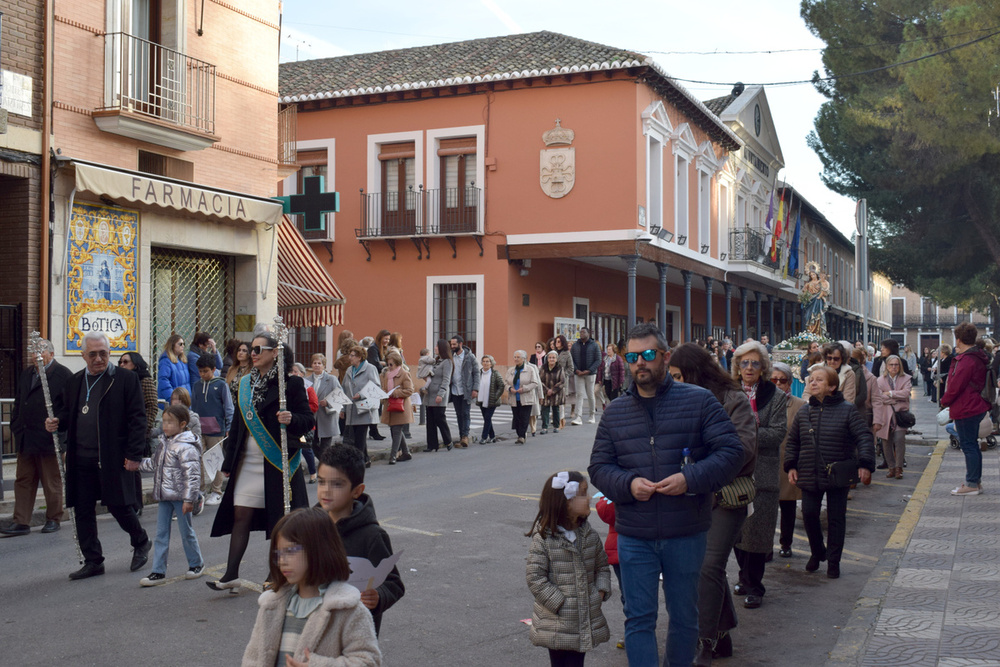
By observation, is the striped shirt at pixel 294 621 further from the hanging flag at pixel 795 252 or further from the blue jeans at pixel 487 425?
the hanging flag at pixel 795 252

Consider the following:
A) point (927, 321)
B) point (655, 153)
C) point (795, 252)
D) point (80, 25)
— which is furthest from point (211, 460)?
point (927, 321)

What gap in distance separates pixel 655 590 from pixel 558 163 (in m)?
21.5

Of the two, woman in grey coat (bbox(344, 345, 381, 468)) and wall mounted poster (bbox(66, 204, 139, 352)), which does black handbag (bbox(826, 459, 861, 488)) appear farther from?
wall mounted poster (bbox(66, 204, 139, 352))

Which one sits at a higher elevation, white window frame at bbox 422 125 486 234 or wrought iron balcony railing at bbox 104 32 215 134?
white window frame at bbox 422 125 486 234

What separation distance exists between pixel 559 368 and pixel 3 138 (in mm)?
9907

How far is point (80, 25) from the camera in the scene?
13.0 m

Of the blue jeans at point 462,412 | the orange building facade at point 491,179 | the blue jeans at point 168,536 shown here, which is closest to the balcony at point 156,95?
the blue jeans at point 462,412

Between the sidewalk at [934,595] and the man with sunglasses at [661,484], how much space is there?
4.34 feet

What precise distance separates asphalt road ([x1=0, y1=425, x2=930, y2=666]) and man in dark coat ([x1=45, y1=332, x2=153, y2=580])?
1.29ft

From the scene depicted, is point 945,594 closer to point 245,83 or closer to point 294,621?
point 294,621

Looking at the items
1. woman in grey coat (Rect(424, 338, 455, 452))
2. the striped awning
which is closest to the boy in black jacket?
woman in grey coat (Rect(424, 338, 455, 452))

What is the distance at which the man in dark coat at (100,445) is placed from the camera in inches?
288

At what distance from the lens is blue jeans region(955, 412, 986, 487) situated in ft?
34.7

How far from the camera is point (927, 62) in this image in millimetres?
28359
